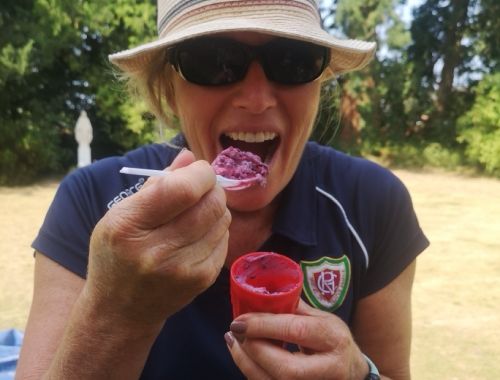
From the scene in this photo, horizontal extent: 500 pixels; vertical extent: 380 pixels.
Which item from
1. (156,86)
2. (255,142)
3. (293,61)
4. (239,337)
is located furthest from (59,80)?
(239,337)

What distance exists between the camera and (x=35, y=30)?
14.6 meters

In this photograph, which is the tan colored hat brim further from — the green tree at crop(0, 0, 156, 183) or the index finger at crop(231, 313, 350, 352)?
the green tree at crop(0, 0, 156, 183)

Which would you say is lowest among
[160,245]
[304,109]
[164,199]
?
[160,245]

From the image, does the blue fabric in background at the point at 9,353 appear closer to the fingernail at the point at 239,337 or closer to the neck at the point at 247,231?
the neck at the point at 247,231

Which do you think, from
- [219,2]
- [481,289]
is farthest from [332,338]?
[481,289]

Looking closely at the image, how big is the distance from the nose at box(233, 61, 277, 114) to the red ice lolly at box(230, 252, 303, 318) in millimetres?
564

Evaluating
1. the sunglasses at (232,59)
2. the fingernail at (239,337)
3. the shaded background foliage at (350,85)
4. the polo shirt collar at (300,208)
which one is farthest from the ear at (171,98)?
the shaded background foliage at (350,85)

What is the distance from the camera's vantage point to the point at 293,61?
1.66 meters

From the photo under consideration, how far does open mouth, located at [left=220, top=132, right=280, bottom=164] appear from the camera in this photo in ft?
5.79

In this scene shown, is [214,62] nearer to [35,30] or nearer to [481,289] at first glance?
[481,289]

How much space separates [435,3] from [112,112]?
43.9 ft

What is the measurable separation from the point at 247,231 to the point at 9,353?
1.71 metres

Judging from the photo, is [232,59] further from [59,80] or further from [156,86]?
[59,80]

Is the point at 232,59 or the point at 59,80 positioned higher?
the point at 232,59
